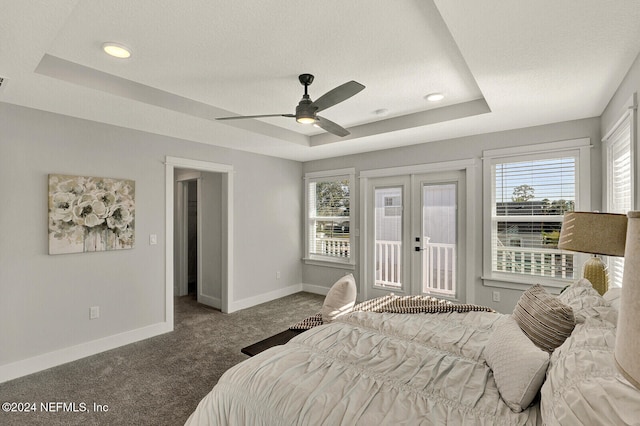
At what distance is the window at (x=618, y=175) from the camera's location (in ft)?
7.95

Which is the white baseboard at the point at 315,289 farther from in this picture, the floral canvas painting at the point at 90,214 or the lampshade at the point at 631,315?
the lampshade at the point at 631,315

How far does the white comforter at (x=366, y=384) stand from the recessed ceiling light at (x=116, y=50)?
7.38 ft

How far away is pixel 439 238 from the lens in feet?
14.8

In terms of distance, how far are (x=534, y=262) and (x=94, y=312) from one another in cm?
495

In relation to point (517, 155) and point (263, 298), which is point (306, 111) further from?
point (263, 298)

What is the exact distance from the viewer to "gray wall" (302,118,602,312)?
3.41 meters

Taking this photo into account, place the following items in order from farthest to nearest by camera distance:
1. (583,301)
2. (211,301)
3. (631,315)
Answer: (211,301) < (583,301) < (631,315)

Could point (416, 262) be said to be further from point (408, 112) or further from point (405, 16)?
point (405, 16)

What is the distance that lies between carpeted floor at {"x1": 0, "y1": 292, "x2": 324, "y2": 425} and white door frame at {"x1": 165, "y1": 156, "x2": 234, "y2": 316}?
54cm

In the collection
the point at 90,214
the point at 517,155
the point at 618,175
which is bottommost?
the point at 90,214

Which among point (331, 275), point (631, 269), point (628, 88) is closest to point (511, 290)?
point (628, 88)

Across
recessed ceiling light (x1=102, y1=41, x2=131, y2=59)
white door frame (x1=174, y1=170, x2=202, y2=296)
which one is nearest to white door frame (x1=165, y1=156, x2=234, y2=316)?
white door frame (x1=174, y1=170, x2=202, y2=296)

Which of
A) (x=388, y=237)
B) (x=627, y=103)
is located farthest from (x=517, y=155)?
(x=388, y=237)

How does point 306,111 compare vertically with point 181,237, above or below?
above
